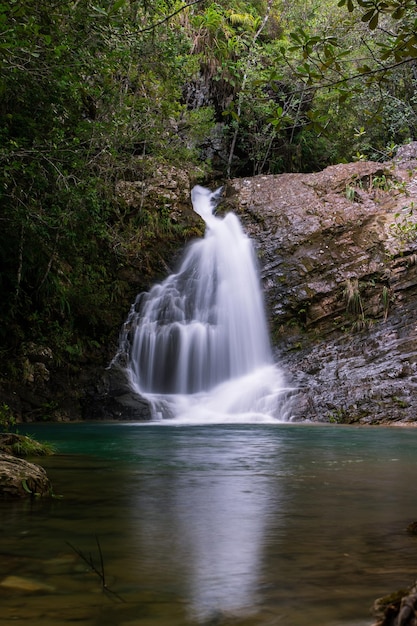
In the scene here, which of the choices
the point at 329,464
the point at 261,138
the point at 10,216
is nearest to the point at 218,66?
the point at 261,138

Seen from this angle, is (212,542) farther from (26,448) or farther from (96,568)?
(26,448)

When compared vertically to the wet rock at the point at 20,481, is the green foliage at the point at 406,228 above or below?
above

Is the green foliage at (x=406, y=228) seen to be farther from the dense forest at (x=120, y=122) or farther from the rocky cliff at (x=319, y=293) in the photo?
the dense forest at (x=120, y=122)

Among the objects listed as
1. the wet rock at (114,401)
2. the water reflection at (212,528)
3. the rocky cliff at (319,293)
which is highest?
the rocky cliff at (319,293)

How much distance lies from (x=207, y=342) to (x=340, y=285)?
3838 mm

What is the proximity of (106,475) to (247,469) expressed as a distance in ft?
4.68

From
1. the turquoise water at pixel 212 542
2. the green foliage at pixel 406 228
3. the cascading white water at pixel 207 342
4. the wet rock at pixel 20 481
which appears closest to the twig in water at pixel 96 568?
the turquoise water at pixel 212 542

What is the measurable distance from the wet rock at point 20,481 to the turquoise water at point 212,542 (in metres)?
0.18

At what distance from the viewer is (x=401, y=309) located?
14.4 meters

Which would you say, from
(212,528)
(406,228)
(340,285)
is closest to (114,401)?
(340,285)

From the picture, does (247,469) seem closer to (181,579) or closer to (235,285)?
(181,579)

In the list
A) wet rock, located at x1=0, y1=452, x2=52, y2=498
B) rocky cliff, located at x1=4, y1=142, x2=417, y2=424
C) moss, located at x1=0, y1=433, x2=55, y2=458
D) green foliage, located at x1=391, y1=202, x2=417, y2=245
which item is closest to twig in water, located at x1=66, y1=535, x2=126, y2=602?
wet rock, located at x1=0, y1=452, x2=52, y2=498

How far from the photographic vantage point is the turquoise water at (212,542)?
6.77 ft

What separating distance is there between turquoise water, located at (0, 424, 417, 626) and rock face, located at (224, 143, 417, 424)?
21.9ft
